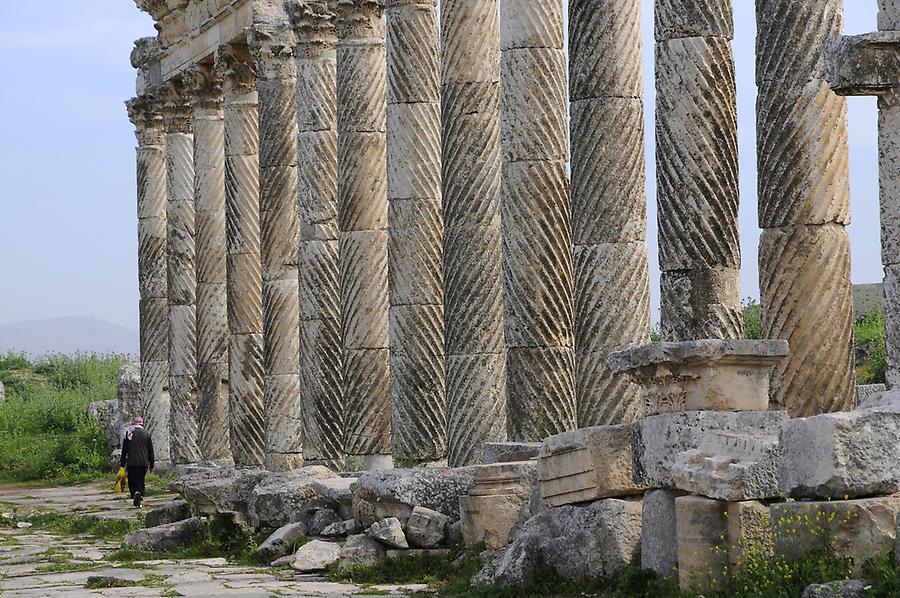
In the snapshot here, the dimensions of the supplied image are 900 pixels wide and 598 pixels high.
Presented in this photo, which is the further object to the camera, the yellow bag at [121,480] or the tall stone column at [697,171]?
the yellow bag at [121,480]

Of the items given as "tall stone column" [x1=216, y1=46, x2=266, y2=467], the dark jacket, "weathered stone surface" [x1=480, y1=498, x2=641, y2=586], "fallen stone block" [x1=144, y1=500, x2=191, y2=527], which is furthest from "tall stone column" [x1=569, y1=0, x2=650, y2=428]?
the dark jacket

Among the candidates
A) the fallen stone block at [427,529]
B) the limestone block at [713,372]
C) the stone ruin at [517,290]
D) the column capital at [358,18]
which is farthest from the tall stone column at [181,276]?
the limestone block at [713,372]

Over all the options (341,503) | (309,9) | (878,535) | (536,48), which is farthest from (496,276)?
(878,535)

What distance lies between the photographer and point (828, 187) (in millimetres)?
14852

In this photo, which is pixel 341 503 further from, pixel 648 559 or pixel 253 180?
pixel 253 180

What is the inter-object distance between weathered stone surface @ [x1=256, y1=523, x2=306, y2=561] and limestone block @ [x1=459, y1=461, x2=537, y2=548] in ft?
9.77

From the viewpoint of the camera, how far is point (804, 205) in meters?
14.8

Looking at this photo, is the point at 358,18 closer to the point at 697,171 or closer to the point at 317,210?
the point at 317,210

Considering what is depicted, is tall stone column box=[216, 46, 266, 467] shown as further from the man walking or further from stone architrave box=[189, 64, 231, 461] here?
the man walking

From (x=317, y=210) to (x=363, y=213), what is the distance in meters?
1.78

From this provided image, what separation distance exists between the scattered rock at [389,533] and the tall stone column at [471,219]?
503cm

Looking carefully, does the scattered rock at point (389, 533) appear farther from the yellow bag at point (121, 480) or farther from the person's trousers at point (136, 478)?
the yellow bag at point (121, 480)

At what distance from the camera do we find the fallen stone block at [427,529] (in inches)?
591

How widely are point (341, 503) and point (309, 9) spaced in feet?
32.0
